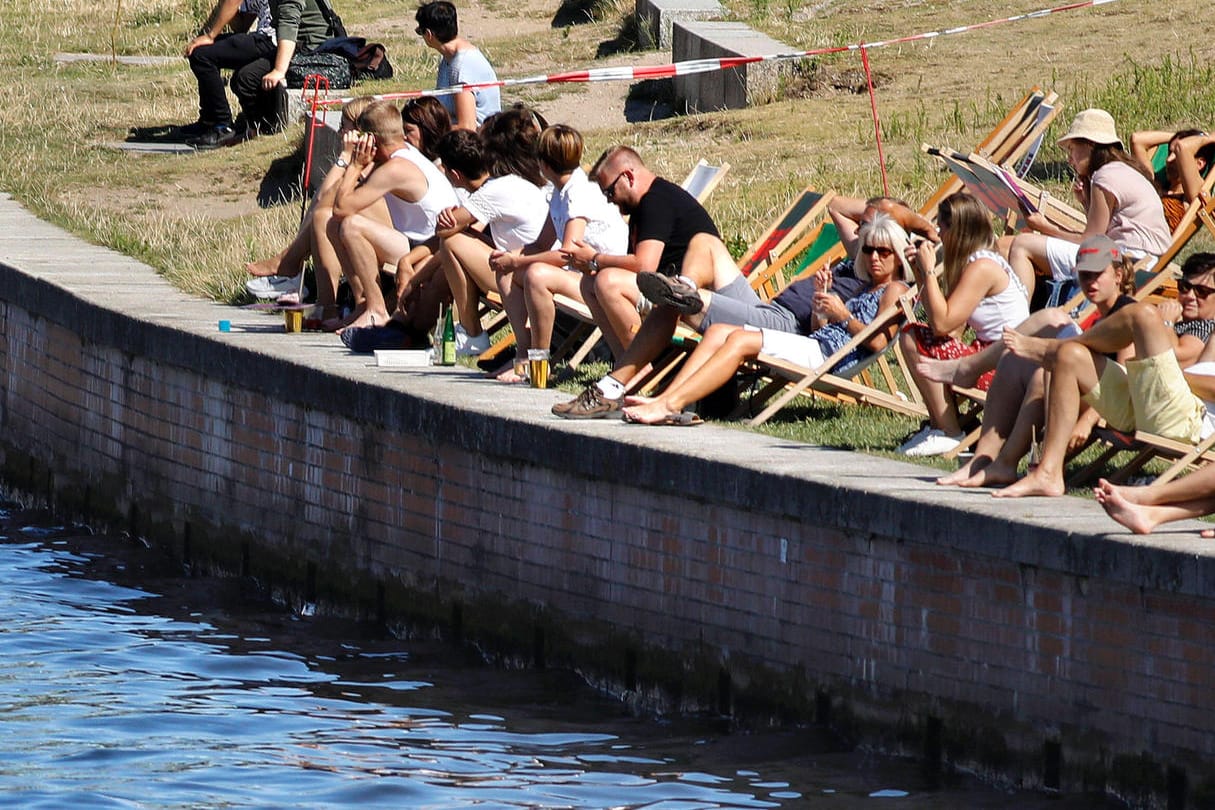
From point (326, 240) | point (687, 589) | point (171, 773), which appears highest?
point (326, 240)

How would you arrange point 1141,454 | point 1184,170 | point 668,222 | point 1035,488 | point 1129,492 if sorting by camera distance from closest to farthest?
point 1129,492 → point 1035,488 → point 1141,454 → point 668,222 → point 1184,170

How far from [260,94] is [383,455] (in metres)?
10.2

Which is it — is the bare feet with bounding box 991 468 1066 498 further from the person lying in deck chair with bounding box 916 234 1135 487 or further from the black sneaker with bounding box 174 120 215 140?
the black sneaker with bounding box 174 120 215 140

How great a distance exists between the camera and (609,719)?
833 cm

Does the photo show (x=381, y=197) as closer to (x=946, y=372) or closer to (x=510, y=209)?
(x=510, y=209)

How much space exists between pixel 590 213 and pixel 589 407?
1450 millimetres

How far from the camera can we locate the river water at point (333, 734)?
7242 mm

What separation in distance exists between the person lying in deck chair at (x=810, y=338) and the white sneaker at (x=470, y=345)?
1577 millimetres

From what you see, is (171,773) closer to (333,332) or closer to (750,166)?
(333,332)

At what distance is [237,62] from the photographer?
1898 cm

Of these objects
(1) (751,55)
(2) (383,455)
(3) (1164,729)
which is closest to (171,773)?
(2) (383,455)

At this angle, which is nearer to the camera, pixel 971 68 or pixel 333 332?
pixel 333 332

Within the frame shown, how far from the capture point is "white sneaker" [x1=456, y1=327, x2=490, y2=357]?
35.3ft

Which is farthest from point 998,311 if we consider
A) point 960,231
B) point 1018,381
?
point 1018,381
